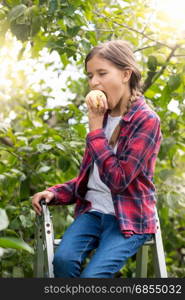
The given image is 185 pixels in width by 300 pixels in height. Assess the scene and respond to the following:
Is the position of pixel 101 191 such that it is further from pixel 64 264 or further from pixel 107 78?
pixel 107 78

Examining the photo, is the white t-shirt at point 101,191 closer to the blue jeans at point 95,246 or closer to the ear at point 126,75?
the blue jeans at point 95,246

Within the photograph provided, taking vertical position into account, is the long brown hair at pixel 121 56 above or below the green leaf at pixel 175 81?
above

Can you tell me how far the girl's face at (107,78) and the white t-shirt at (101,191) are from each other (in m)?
0.12

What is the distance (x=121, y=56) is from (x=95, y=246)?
790 mm

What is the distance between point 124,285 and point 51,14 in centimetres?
136

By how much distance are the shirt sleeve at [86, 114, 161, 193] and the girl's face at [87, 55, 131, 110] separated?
165 millimetres

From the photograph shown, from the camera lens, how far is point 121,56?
2.09 m

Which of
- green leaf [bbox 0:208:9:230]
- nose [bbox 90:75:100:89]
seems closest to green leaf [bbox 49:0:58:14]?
nose [bbox 90:75:100:89]

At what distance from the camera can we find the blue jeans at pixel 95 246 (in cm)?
188

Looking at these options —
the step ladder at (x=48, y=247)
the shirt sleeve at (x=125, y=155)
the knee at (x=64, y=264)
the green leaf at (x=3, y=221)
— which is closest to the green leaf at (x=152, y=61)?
the shirt sleeve at (x=125, y=155)

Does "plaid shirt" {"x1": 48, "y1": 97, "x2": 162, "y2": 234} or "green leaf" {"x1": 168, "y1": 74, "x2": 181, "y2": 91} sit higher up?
"green leaf" {"x1": 168, "y1": 74, "x2": 181, "y2": 91}

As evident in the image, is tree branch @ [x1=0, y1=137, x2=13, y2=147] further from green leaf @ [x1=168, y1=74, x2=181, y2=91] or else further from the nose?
the nose

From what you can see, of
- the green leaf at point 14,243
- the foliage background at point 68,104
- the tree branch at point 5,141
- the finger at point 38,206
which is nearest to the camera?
the green leaf at point 14,243

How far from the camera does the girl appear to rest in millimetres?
1905
